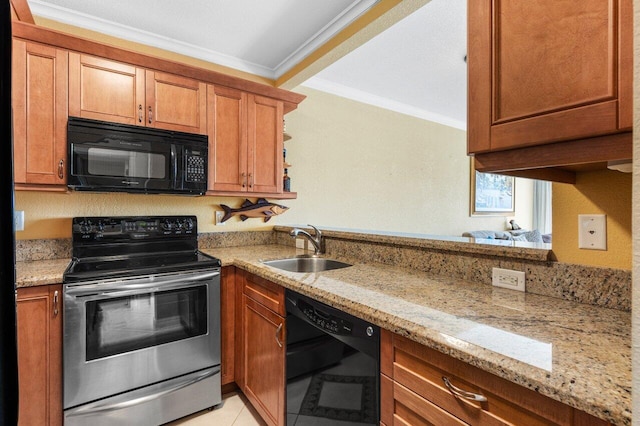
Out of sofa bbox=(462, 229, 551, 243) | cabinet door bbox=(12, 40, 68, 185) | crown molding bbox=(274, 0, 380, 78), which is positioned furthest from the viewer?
Result: sofa bbox=(462, 229, 551, 243)

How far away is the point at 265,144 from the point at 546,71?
1.97m

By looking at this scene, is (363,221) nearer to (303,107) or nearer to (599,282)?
(303,107)

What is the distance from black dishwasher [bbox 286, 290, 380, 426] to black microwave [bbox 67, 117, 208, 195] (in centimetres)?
115

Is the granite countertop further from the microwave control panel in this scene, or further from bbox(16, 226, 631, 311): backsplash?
the microwave control panel

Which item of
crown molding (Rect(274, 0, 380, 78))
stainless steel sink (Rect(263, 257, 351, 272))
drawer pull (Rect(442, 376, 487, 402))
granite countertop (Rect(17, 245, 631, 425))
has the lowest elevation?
drawer pull (Rect(442, 376, 487, 402))

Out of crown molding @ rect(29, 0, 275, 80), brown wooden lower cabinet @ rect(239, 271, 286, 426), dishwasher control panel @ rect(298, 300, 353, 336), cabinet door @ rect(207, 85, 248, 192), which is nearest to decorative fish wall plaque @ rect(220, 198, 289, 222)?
cabinet door @ rect(207, 85, 248, 192)

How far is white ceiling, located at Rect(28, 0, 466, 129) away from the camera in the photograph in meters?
2.02

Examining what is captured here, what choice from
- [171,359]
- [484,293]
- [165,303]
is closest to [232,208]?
[165,303]

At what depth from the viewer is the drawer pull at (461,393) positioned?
0.75 m

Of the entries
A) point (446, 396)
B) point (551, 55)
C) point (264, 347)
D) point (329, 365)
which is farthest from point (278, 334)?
point (551, 55)

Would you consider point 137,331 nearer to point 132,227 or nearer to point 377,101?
point 132,227

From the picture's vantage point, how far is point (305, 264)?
7.09ft

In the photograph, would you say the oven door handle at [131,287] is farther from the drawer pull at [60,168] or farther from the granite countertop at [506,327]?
the drawer pull at [60,168]

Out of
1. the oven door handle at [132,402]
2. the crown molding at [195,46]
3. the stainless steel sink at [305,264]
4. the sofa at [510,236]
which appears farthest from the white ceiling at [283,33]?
the oven door handle at [132,402]
